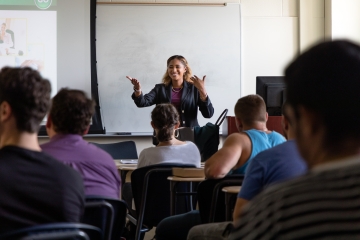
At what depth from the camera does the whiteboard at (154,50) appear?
5.88 metres

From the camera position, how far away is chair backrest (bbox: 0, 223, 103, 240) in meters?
1.50

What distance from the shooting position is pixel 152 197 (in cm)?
349

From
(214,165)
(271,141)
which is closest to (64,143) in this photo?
(214,165)

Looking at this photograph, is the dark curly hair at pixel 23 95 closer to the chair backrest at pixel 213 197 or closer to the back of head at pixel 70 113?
the back of head at pixel 70 113

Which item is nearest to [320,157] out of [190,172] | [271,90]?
[190,172]

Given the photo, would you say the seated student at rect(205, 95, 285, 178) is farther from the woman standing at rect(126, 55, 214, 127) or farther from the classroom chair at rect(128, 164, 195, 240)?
the woman standing at rect(126, 55, 214, 127)

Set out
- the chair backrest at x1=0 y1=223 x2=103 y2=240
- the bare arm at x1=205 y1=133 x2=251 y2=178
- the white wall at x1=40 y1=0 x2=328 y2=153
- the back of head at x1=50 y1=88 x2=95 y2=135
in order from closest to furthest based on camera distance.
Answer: the chair backrest at x1=0 y1=223 x2=103 y2=240 → the back of head at x1=50 y1=88 x2=95 y2=135 → the bare arm at x1=205 y1=133 x2=251 y2=178 → the white wall at x1=40 y1=0 x2=328 y2=153

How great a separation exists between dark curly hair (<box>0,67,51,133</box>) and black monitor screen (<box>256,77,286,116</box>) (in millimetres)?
2491

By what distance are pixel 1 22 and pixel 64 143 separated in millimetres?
3956

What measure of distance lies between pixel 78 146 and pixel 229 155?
2.47ft

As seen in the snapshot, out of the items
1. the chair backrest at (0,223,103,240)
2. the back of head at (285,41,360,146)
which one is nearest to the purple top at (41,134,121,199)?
the chair backrest at (0,223,103,240)

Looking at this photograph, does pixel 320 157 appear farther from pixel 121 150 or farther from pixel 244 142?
pixel 121 150

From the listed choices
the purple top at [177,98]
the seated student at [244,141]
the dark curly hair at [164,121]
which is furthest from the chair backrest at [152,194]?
the purple top at [177,98]

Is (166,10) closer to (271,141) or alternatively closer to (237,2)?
(237,2)
